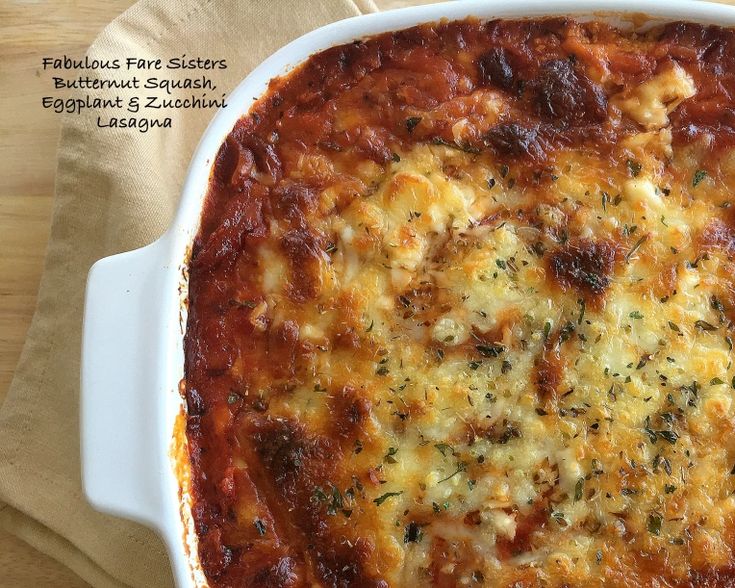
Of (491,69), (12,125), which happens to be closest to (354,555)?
(491,69)

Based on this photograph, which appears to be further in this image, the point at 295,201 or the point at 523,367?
the point at 295,201

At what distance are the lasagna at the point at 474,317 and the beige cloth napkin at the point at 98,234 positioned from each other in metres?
0.57

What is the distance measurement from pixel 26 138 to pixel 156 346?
1.28m

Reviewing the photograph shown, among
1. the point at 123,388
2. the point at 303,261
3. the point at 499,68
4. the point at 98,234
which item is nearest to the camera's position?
the point at 123,388

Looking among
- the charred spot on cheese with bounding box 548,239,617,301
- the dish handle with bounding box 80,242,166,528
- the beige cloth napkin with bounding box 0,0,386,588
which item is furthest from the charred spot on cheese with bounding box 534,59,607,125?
the dish handle with bounding box 80,242,166,528

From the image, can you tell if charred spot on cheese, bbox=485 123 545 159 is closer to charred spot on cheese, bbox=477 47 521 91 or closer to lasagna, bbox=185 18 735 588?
lasagna, bbox=185 18 735 588

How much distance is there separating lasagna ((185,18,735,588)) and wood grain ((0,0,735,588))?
96 cm

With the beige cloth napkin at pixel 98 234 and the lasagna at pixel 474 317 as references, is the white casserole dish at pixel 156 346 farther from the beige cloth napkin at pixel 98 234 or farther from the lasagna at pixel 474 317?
the beige cloth napkin at pixel 98 234

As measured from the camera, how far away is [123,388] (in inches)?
87.8

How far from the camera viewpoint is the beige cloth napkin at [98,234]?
2.75 meters

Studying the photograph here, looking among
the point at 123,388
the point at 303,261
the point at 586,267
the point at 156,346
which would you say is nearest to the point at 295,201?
the point at 303,261

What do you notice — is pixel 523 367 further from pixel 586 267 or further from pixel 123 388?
pixel 123 388

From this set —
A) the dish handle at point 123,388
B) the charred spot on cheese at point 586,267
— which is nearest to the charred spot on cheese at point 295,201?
the dish handle at point 123,388

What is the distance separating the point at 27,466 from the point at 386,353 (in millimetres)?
1416
